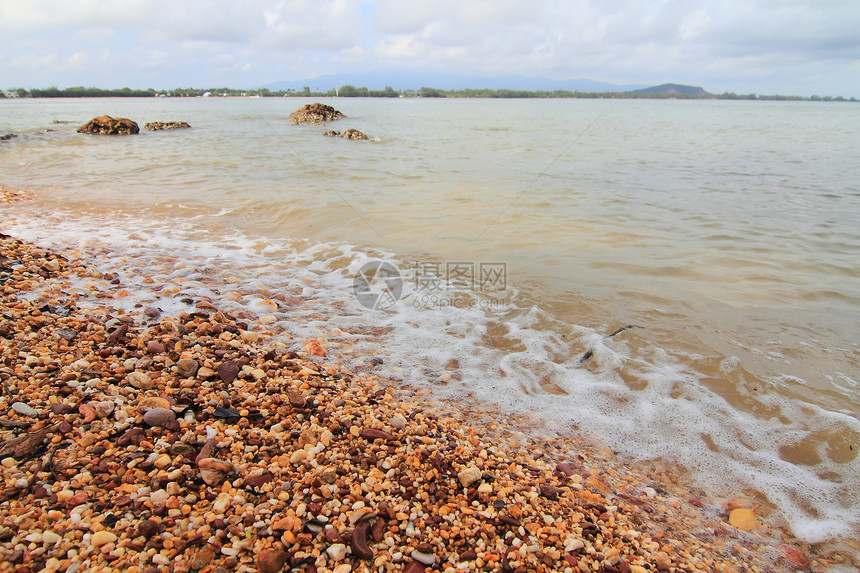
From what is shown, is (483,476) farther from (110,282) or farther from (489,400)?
(110,282)

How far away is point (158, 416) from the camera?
215 cm

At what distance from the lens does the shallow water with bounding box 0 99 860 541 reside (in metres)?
2.95

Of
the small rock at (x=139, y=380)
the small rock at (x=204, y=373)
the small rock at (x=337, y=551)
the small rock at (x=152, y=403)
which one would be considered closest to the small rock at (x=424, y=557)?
the small rock at (x=337, y=551)

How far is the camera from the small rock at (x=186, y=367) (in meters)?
2.61

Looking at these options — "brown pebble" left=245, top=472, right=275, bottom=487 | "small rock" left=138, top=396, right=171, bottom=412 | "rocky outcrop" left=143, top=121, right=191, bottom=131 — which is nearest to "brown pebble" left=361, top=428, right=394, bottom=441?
"brown pebble" left=245, top=472, right=275, bottom=487

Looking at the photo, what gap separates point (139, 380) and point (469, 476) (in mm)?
1999

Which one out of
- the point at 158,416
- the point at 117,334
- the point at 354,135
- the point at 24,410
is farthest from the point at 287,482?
the point at 354,135

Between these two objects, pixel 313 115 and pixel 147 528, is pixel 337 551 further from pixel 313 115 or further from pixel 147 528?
pixel 313 115

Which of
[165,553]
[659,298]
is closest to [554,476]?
[165,553]

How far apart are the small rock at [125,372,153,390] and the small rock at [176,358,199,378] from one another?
18cm

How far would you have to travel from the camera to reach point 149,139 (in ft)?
63.7

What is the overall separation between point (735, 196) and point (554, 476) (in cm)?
1063

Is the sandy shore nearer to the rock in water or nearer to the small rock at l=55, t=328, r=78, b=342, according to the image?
the small rock at l=55, t=328, r=78, b=342

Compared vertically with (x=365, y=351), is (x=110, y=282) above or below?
above
